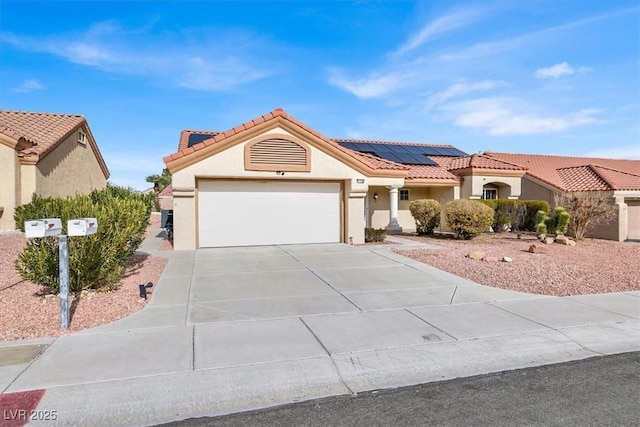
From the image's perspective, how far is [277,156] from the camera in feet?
47.0

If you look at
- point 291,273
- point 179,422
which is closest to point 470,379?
point 179,422

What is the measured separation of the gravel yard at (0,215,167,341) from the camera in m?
5.64

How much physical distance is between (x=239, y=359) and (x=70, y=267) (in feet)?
13.1

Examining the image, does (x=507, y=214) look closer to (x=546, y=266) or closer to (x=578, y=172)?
→ (x=578, y=172)

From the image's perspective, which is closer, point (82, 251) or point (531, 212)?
point (82, 251)

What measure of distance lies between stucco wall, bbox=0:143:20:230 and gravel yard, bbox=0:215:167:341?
744cm

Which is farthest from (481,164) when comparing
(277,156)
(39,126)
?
(39,126)

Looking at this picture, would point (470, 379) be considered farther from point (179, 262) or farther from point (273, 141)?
point (273, 141)

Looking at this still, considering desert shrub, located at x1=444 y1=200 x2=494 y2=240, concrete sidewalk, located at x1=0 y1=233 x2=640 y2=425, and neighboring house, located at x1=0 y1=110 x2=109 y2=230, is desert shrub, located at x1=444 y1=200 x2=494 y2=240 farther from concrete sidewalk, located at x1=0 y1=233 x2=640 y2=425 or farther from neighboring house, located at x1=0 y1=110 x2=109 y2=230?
neighboring house, located at x1=0 y1=110 x2=109 y2=230

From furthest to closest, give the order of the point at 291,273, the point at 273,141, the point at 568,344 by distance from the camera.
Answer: the point at 273,141 < the point at 291,273 < the point at 568,344

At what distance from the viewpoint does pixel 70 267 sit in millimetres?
6840

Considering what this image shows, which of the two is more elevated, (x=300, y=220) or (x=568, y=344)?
(x=300, y=220)

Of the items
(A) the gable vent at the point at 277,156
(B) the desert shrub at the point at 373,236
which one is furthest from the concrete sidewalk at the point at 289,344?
(B) the desert shrub at the point at 373,236

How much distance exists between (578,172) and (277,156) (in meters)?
19.6
